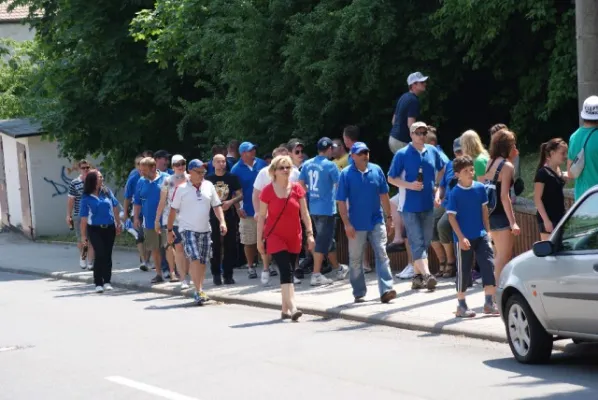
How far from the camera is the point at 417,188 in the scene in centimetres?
1380

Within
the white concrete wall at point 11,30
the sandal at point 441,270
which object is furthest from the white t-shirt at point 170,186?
the white concrete wall at point 11,30

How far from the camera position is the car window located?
9008 mm

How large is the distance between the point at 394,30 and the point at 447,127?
289 centimetres

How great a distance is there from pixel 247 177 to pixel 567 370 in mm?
8715

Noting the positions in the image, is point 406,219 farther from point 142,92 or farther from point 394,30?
point 142,92

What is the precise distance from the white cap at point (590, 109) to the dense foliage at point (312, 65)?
6169 mm

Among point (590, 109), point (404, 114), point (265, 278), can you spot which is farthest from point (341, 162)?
point (590, 109)

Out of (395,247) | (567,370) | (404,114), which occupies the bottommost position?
(567,370)

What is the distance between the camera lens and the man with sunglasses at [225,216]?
662 inches

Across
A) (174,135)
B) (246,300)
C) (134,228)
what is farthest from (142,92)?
(246,300)

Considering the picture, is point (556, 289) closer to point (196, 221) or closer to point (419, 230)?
point (419, 230)

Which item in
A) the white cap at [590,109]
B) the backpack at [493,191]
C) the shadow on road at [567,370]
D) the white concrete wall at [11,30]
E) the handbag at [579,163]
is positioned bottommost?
the shadow on road at [567,370]

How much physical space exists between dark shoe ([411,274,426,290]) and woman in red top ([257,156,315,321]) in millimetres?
1662

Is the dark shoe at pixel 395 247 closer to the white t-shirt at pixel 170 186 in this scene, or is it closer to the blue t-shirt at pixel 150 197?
the white t-shirt at pixel 170 186
